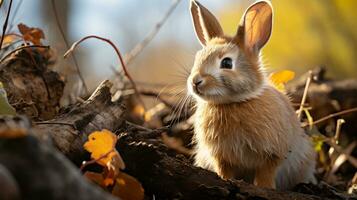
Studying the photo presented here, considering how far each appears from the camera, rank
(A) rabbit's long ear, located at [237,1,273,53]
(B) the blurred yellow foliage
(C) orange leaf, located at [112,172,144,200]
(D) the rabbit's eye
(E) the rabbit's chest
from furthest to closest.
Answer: (B) the blurred yellow foliage
(A) rabbit's long ear, located at [237,1,273,53]
(D) the rabbit's eye
(E) the rabbit's chest
(C) orange leaf, located at [112,172,144,200]

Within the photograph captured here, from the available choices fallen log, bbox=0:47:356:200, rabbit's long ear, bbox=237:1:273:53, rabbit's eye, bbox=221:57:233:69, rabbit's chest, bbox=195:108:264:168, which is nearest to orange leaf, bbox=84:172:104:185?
fallen log, bbox=0:47:356:200

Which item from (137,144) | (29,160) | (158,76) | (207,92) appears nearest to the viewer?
(29,160)

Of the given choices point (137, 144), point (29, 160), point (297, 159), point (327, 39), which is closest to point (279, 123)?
point (297, 159)

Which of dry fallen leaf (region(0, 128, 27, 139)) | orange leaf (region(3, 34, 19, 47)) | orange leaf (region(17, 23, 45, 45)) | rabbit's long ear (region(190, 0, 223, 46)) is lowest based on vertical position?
orange leaf (region(3, 34, 19, 47))

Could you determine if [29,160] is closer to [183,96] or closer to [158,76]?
[183,96]

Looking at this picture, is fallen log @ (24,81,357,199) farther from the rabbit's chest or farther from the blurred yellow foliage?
the blurred yellow foliage

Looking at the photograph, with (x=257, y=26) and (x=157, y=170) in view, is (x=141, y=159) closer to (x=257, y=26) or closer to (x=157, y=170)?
(x=157, y=170)

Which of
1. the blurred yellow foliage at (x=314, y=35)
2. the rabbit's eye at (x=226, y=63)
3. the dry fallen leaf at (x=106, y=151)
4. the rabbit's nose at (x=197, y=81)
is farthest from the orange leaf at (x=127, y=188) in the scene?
the blurred yellow foliage at (x=314, y=35)
